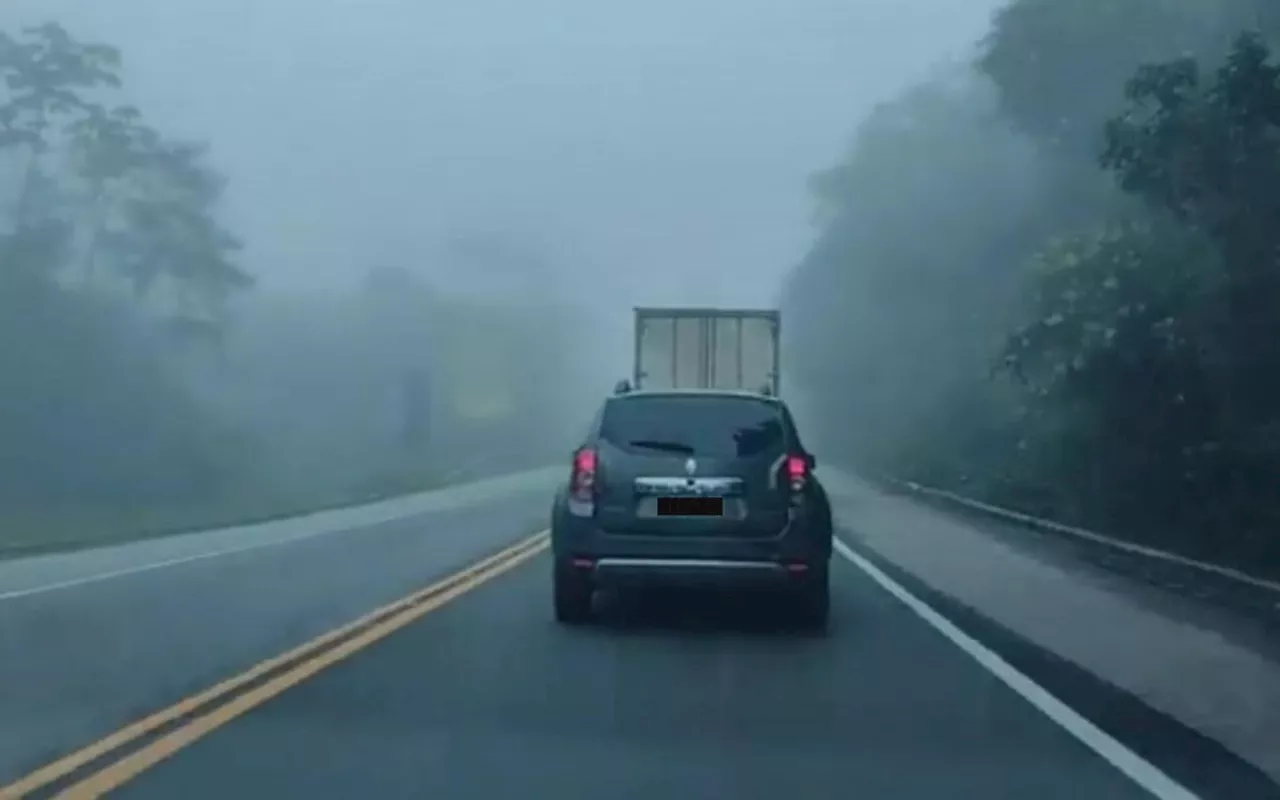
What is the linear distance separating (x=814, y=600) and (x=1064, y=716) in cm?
435

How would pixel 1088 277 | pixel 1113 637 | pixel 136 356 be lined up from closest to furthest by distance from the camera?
pixel 1113 637
pixel 1088 277
pixel 136 356

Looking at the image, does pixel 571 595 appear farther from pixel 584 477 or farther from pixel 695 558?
pixel 695 558

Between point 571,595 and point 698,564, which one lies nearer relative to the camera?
point 698,564

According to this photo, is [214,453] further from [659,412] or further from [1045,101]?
[659,412]

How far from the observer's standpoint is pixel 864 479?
56.7 meters

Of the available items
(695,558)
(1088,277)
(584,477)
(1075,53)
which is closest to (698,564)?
(695,558)

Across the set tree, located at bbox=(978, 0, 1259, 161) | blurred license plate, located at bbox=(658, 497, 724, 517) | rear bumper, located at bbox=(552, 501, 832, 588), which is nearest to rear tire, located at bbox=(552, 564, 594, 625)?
rear bumper, located at bbox=(552, 501, 832, 588)

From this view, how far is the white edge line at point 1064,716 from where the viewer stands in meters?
9.02

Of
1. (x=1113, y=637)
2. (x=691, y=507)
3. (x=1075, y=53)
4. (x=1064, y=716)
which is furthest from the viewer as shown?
(x=1075, y=53)

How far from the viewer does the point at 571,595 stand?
15.3 m

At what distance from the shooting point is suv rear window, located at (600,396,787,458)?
49.3 feet

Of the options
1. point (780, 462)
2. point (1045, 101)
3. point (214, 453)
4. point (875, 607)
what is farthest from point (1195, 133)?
point (214, 453)

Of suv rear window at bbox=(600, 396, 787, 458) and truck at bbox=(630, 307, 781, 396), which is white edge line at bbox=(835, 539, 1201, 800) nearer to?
suv rear window at bbox=(600, 396, 787, 458)

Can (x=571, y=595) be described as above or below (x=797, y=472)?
below
